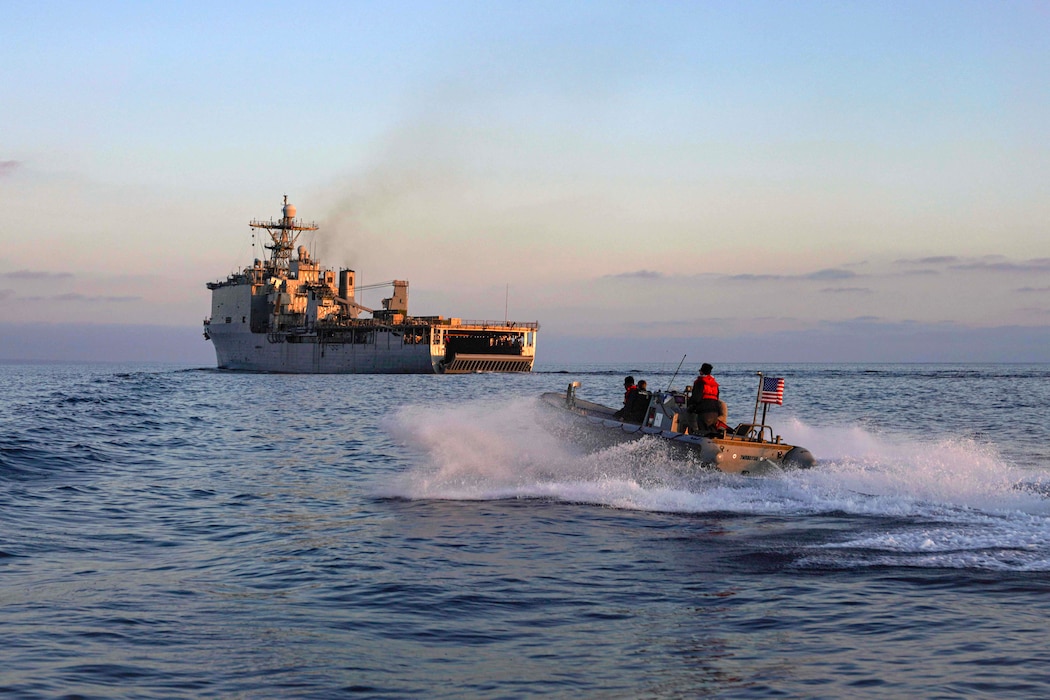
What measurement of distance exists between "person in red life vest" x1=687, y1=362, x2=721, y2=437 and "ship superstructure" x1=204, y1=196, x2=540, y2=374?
256 feet

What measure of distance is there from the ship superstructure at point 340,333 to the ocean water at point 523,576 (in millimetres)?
73830

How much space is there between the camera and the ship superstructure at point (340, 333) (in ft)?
326

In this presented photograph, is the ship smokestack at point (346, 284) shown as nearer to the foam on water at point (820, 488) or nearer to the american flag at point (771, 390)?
the foam on water at point (820, 488)

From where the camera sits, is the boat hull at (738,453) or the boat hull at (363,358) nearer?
the boat hull at (738,453)

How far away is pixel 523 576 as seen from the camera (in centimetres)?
1200

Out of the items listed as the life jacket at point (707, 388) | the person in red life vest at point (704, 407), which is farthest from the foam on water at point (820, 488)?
the life jacket at point (707, 388)

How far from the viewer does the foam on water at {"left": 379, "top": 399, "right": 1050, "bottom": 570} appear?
1354 centimetres

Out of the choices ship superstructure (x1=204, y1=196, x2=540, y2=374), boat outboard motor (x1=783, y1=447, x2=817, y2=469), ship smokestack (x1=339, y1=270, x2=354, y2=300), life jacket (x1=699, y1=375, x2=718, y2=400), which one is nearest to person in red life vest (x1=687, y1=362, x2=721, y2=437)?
life jacket (x1=699, y1=375, x2=718, y2=400)

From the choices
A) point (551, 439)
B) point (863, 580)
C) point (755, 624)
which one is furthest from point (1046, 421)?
point (755, 624)

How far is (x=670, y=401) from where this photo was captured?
20734 mm

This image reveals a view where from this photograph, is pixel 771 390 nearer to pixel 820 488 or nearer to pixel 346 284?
pixel 820 488

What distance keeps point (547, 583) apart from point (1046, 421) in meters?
36.2

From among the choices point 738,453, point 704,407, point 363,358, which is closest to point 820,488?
point 738,453

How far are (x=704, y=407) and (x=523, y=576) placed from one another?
345 inches
